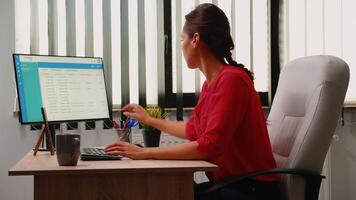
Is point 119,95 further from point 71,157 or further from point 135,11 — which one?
point 71,157

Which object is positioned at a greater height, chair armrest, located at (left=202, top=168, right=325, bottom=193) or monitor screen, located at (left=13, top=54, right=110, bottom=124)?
A: monitor screen, located at (left=13, top=54, right=110, bottom=124)

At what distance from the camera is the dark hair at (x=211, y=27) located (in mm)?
1604

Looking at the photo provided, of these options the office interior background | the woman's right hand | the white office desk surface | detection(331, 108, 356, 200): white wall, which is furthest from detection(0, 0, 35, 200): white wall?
detection(331, 108, 356, 200): white wall

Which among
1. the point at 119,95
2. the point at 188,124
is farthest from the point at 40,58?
the point at 119,95

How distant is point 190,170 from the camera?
129cm

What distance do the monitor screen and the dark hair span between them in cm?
58

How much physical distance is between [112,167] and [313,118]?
72 centimetres

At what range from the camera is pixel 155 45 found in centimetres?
270

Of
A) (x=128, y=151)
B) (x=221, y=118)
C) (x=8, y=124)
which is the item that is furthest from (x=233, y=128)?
(x=8, y=124)

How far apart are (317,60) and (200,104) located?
46 cm

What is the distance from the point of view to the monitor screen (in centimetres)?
178

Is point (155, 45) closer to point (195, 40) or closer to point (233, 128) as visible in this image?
point (195, 40)

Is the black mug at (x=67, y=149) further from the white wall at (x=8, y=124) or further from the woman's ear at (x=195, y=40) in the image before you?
the white wall at (x=8, y=124)

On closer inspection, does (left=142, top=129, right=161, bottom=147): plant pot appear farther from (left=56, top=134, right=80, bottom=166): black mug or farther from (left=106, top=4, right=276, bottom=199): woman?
(left=56, top=134, right=80, bottom=166): black mug
